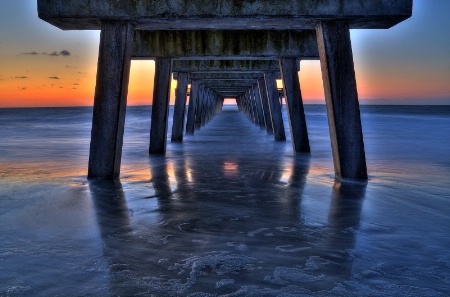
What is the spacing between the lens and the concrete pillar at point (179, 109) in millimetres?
18328

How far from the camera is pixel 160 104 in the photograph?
1276 centimetres

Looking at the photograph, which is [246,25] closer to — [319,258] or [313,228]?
[313,228]

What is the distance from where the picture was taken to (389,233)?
4.61m

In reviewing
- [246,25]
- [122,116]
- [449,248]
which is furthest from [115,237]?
[246,25]

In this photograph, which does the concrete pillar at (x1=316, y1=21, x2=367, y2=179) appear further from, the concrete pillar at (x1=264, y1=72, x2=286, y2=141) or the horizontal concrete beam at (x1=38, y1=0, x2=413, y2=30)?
the concrete pillar at (x1=264, y1=72, x2=286, y2=141)

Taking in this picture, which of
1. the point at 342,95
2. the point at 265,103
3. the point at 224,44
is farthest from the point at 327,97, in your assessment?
the point at 265,103

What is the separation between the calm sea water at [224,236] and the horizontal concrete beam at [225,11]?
9.01 ft

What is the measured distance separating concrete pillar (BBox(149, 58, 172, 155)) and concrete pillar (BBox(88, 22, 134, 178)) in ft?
14.0

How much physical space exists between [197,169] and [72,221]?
4.87 meters

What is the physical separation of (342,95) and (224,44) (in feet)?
15.2

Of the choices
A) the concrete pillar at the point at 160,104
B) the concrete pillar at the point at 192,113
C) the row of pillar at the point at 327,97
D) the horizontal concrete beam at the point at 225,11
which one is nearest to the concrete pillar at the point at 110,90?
the row of pillar at the point at 327,97

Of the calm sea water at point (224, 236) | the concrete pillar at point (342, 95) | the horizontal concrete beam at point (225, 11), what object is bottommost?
the calm sea water at point (224, 236)

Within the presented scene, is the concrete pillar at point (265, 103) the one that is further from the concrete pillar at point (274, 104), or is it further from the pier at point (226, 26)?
the pier at point (226, 26)

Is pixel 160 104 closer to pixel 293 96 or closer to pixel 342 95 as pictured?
pixel 293 96
